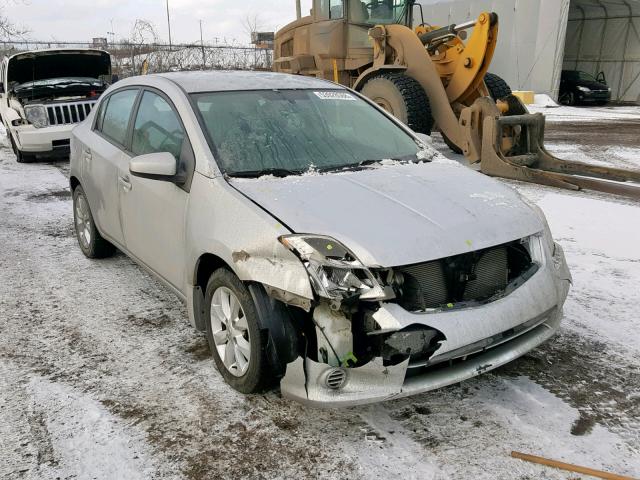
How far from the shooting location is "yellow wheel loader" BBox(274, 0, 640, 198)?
7797mm

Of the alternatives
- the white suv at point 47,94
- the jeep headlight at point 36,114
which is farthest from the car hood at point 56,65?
the jeep headlight at point 36,114

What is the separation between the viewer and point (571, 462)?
238 centimetres

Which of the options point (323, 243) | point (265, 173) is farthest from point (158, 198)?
point (323, 243)

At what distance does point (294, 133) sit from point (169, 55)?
26.6m

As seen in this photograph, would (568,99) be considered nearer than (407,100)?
No

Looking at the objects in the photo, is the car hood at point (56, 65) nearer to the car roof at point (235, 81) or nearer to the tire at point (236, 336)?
the car roof at point (235, 81)

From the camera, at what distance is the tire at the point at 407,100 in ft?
28.4

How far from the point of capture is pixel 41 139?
9.38 m

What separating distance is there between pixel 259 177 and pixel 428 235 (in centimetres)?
106

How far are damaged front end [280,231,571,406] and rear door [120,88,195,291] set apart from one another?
1.00m

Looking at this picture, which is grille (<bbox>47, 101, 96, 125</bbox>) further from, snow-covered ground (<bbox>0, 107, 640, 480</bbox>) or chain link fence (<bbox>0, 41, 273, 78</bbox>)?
chain link fence (<bbox>0, 41, 273, 78</bbox>)

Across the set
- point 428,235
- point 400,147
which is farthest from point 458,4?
point 428,235

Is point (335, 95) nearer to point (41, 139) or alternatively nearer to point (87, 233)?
point (87, 233)

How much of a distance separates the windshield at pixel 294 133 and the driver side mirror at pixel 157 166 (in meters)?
0.26
